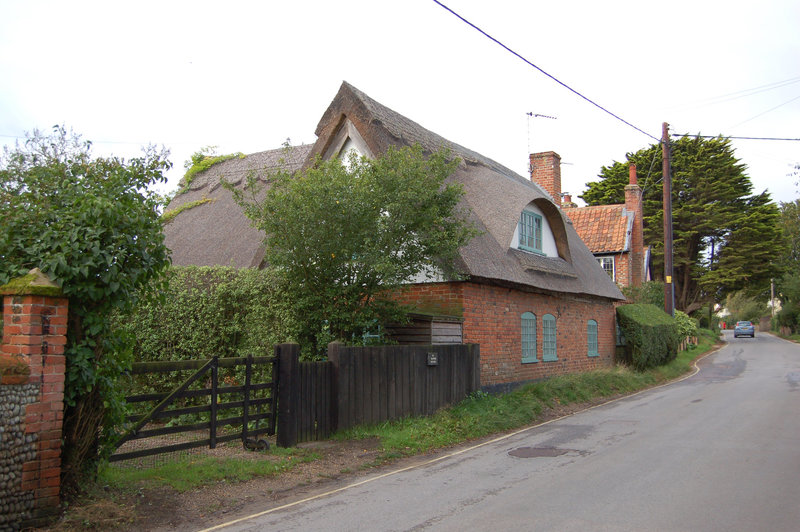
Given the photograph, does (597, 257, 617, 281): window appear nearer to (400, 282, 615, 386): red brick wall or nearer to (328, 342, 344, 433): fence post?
(400, 282, 615, 386): red brick wall

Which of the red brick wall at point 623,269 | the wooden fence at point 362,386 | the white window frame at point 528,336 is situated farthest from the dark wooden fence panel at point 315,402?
the red brick wall at point 623,269

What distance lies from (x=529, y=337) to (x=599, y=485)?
32.0 feet

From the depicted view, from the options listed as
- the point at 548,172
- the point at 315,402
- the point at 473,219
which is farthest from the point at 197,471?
the point at 548,172

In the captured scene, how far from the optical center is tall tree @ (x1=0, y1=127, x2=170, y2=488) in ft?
19.8

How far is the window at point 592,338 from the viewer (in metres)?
21.1

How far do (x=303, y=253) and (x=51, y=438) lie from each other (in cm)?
583

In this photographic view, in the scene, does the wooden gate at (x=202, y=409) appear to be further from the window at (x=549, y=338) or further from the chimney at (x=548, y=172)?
the chimney at (x=548, y=172)

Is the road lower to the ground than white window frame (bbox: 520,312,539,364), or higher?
lower

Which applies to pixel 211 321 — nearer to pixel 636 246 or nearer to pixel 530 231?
pixel 530 231

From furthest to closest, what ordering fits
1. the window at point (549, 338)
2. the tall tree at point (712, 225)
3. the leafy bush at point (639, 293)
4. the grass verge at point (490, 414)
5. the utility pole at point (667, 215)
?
the tall tree at point (712, 225)
the leafy bush at point (639, 293)
the utility pole at point (667, 215)
the window at point (549, 338)
the grass verge at point (490, 414)

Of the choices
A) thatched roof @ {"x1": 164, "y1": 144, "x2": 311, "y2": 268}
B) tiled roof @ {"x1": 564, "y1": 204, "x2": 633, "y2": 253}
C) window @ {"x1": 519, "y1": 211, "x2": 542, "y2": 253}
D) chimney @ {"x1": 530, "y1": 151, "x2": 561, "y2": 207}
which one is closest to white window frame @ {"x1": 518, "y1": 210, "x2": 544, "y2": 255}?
window @ {"x1": 519, "y1": 211, "x2": 542, "y2": 253}

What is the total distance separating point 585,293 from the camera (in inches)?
781

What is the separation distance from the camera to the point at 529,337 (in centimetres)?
1694

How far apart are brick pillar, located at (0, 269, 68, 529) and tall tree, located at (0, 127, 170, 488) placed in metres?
0.19
